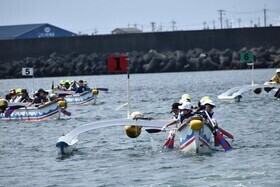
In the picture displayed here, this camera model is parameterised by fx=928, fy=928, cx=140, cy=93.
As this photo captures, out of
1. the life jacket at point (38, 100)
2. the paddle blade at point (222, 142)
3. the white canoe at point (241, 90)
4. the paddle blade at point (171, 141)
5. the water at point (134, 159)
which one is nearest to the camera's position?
the water at point (134, 159)

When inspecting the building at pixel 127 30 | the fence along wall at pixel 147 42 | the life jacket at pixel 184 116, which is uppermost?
the building at pixel 127 30

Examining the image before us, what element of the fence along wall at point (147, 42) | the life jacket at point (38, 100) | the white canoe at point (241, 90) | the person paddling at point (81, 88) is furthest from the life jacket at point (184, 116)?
the fence along wall at point (147, 42)

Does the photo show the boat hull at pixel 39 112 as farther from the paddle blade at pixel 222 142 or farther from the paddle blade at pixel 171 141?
the paddle blade at pixel 222 142

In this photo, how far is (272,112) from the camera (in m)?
35.5

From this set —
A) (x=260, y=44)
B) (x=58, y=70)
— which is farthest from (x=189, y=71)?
(x=58, y=70)

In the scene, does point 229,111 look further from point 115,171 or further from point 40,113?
point 115,171

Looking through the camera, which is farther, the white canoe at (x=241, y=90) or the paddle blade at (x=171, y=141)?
the white canoe at (x=241, y=90)

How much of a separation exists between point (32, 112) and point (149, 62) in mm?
58557

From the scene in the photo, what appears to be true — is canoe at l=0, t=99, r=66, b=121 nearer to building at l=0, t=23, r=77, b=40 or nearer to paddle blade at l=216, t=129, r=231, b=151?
paddle blade at l=216, t=129, r=231, b=151

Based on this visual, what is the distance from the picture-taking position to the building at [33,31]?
Answer: 462 feet

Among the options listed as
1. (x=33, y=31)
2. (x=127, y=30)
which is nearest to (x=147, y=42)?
(x=127, y=30)

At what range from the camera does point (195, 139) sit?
898 inches

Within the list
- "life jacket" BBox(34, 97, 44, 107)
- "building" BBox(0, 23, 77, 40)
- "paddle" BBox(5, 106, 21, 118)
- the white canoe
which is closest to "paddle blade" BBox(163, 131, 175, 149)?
"life jacket" BBox(34, 97, 44, 107)

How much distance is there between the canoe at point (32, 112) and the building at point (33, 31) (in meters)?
102
